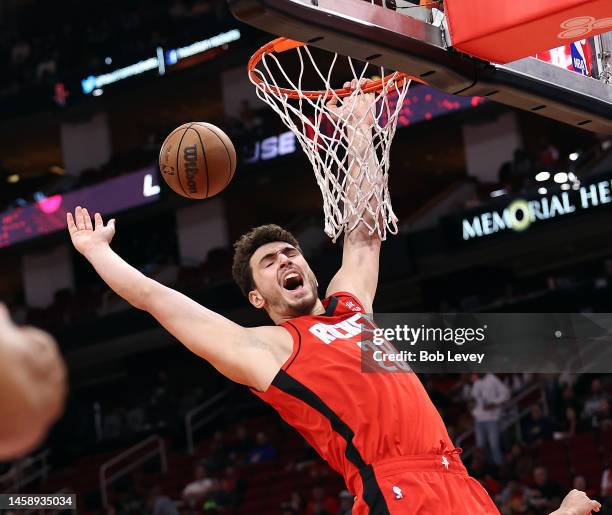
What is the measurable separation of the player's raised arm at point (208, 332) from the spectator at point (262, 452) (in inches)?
444

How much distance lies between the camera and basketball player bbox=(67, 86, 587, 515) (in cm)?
373

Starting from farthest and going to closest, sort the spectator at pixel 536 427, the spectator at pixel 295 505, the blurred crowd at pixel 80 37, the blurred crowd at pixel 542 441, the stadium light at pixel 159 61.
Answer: the blurred crowd at pixel 80 37
the stadium light at pixel 159 61
the spectator at pixel 295 505
the spectator at pixel 536 427
the blurred crowd at pixel 542 441

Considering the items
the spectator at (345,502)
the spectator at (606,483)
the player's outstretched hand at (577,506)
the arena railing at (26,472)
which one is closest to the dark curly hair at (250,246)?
the player's outstretched hand at (577,506)

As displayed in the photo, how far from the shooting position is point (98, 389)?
76.9 ft

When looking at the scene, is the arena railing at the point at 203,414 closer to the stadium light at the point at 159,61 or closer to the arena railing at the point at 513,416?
the arena railing at the point at 513,416

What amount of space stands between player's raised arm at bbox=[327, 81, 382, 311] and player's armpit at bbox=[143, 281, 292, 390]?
661mm

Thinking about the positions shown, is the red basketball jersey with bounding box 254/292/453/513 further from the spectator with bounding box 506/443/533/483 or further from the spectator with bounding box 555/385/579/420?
the spectator with bounding box 555/385/579/420

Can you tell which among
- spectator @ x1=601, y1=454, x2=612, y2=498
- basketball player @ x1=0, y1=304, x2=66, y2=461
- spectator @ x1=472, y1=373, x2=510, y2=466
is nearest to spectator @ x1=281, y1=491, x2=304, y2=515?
spectator @ x1=472, y1=373, x2=510, y2=466

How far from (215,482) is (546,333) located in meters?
9.84

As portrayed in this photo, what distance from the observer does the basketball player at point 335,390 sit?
Result: 3.73 metres

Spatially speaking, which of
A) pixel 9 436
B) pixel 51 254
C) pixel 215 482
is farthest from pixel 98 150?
pixel 9 436

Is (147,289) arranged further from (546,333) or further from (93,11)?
(93,11)

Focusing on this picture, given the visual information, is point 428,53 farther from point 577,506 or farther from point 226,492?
point 226,492

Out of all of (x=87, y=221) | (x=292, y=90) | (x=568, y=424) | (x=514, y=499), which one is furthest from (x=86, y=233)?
(x=568, y=424)
